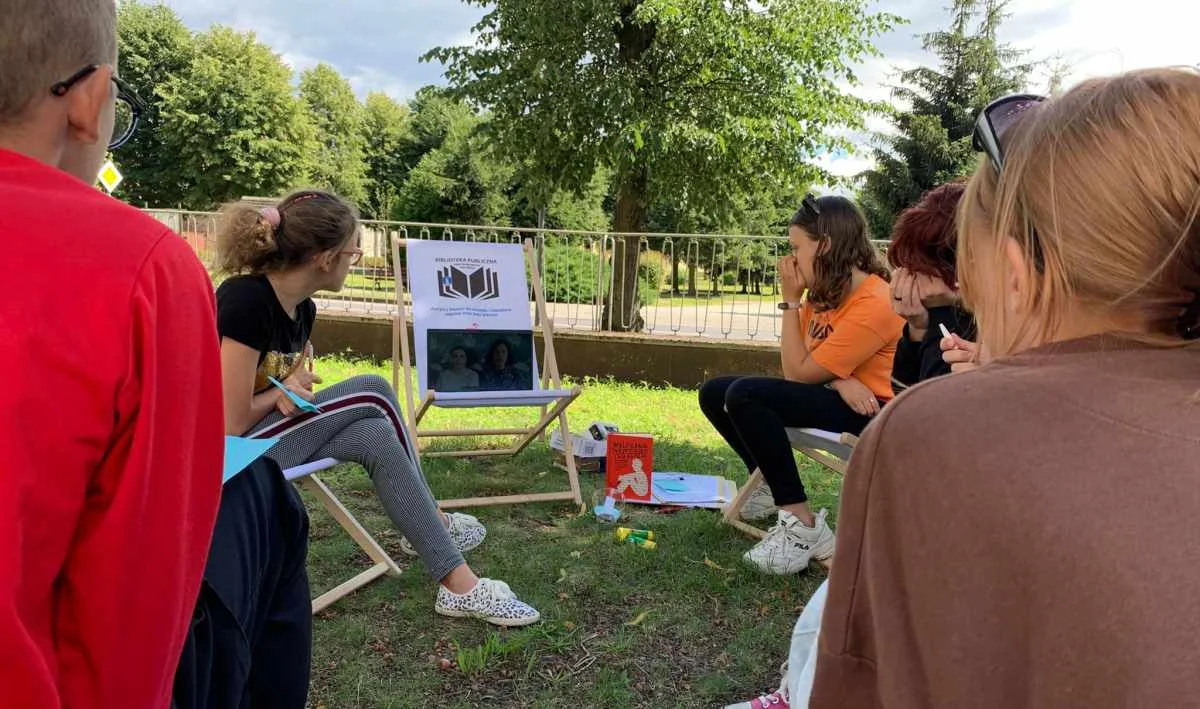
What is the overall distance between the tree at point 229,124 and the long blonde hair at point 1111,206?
101ft

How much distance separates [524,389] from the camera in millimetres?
4137

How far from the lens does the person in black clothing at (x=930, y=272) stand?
8.14 ft

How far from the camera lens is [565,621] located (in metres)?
2.61

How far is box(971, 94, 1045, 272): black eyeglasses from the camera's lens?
871 millimetres

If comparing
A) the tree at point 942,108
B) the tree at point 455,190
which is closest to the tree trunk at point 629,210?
the tree at point 942,108

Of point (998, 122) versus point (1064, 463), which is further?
point (998, 122)

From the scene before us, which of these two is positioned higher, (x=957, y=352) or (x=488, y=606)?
(x=957, y=352)

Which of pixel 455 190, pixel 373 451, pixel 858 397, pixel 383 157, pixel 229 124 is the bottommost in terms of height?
pixel 373 451

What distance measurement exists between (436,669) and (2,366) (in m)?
1.82

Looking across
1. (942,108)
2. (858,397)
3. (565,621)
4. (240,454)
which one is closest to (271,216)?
(240,454)

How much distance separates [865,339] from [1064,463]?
2.45 metres

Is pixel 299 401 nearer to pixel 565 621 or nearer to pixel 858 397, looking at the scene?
pixel 565 621

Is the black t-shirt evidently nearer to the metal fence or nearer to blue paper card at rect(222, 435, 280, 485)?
blue paper card at rect(222, 435, 280, 485)

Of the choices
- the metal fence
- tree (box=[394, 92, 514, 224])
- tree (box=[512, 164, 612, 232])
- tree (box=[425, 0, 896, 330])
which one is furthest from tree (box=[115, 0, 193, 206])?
the metal fence
